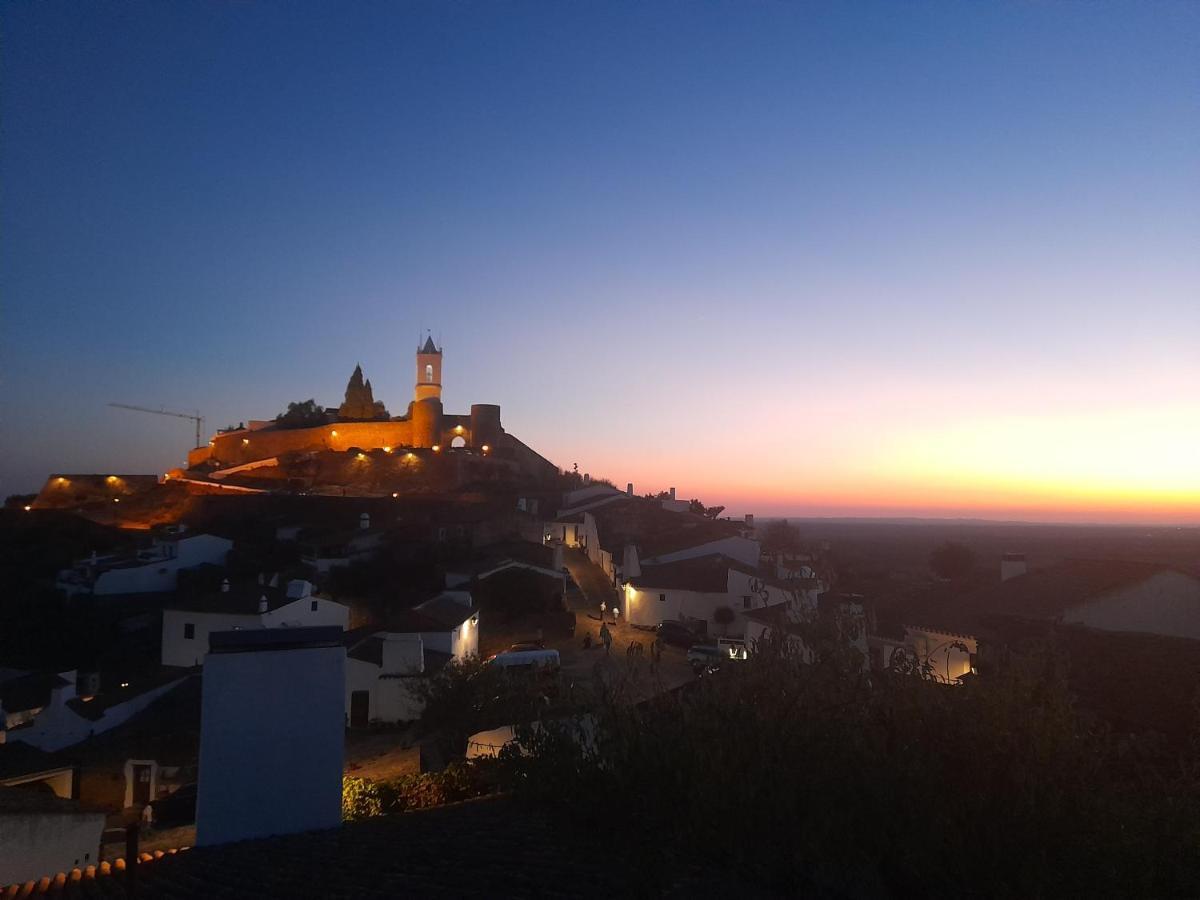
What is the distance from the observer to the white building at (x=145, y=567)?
30.4 meters

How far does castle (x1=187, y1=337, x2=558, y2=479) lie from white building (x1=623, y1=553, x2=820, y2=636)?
27.1 metres

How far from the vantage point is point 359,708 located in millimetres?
18062

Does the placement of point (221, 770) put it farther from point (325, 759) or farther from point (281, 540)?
point (281, 540)

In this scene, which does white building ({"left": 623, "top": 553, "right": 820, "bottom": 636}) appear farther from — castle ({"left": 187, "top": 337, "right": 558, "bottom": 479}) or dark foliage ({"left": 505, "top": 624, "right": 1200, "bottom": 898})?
castle ({"left": 187, "top": 337, "right": 558, "bottom": 479})

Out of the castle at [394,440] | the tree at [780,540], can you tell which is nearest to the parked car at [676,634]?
the tree at [780,540]

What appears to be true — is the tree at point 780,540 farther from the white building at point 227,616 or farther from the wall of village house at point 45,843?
the wall of village house at point 45,843

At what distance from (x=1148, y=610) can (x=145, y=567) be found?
35.0m

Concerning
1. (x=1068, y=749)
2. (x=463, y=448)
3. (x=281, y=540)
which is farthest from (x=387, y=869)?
(x=463, y=448)

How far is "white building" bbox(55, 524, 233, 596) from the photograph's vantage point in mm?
30438

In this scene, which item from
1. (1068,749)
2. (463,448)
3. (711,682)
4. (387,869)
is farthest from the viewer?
(463,448)

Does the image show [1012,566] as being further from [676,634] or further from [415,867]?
[415,867]

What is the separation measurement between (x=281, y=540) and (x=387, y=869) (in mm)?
35696

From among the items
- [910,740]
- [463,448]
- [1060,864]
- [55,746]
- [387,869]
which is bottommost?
[55,746]

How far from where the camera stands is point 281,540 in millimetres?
37062
